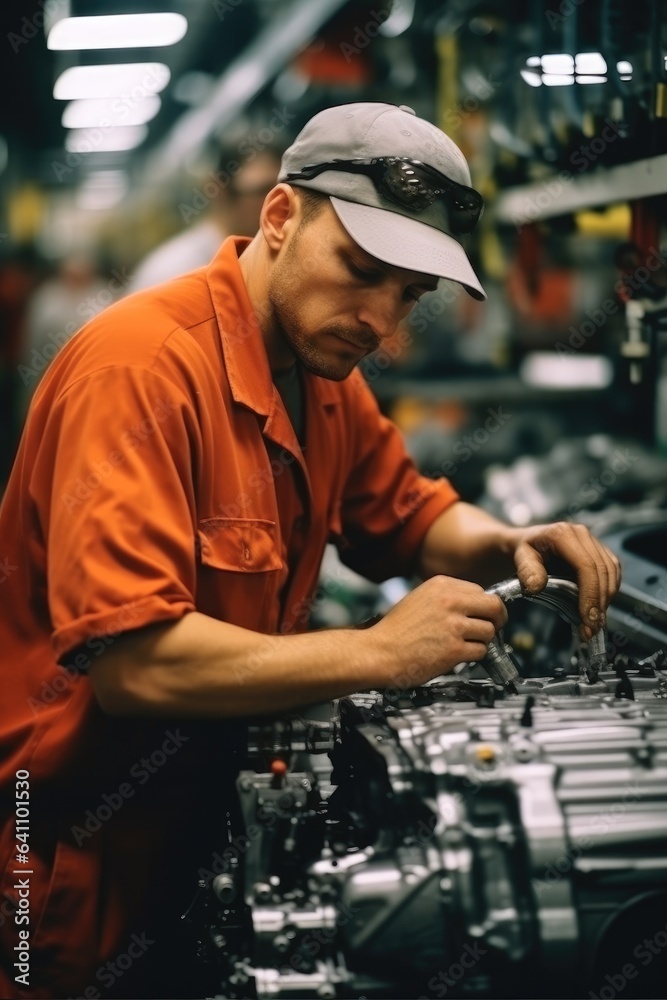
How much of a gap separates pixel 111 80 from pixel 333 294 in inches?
225

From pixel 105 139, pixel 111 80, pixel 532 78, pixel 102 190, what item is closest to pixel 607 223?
pixel 532 78

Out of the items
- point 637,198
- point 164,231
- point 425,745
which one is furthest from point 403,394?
point 164,231

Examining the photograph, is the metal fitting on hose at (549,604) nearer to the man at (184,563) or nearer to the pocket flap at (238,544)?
the man at (184,563)

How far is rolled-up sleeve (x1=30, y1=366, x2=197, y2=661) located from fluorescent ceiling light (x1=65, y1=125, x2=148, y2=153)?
315 inches

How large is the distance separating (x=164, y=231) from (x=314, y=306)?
11.1 m

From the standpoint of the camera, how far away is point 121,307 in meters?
1.53

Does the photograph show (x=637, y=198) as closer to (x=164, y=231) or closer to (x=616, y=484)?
(x=616, y=484)

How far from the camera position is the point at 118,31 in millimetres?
5406

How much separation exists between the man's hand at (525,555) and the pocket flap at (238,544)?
0.40m

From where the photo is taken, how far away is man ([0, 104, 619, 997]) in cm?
131

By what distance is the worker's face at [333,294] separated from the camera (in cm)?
155

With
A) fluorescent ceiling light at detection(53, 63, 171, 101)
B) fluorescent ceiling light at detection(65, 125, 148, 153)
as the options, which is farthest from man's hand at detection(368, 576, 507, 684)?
fluorescent ceiling light at detection(65, 125, 148, 153)

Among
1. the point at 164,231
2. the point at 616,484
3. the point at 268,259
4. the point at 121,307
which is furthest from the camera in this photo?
the point at 164,231

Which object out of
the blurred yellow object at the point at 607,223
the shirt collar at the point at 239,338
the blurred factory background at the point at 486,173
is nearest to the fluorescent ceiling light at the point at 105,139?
the blurred factory background at the point at 486,173
